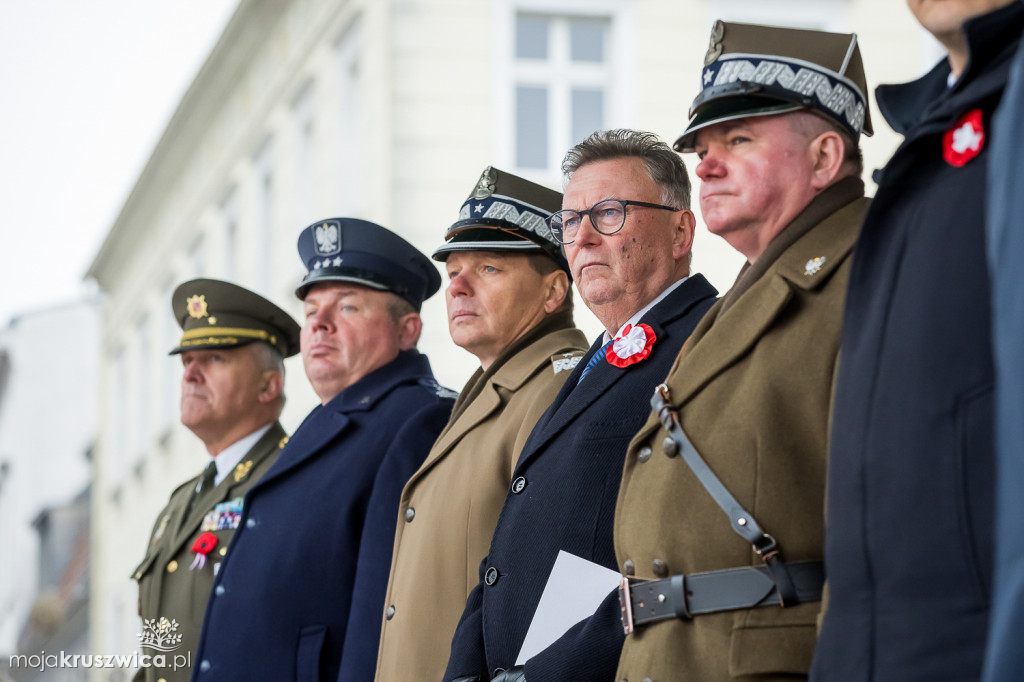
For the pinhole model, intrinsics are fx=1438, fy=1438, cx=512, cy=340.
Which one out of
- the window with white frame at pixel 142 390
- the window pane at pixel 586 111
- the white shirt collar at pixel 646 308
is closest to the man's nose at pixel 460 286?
the white shirt collar at pixel 646 308

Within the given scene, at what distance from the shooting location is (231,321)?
20.6ft

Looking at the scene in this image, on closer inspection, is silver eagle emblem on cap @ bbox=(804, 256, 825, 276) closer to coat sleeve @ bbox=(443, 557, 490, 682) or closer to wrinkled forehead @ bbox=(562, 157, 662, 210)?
wrinkled forehead @ bbox=(562, 157, 662, 210)

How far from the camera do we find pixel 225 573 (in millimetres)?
5098

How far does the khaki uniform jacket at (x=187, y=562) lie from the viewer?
552 centimetres

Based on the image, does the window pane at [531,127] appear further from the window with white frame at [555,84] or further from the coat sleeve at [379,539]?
the coat sleeve at [379,539]

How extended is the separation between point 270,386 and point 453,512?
223cm

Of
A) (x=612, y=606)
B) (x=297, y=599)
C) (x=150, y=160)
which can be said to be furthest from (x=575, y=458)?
(x=150, y=160)

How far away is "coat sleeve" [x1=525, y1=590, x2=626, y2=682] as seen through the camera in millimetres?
3094

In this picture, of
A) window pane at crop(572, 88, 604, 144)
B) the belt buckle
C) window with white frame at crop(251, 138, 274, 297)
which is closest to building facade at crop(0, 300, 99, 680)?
window with white frame at crop(251, 138, 274, 297)

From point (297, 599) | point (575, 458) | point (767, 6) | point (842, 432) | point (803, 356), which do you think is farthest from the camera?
point (767, 6)

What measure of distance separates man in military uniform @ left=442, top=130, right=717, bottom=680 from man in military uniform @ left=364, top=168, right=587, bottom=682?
0.36 meters

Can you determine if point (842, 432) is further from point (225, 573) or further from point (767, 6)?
point (767, 6)

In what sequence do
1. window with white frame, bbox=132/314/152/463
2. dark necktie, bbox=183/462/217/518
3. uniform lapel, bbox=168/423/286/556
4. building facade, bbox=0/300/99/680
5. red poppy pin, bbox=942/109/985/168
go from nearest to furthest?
red poppy pin, bbox=942/109/985/168, uniform lapel, bbox=168/423/286/556, dark necktie, bbox=183/462/217/518, window with white frame, bbox=132/314/152/463, building facade, bbox=0/300/99/680

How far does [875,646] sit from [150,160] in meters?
19.7
